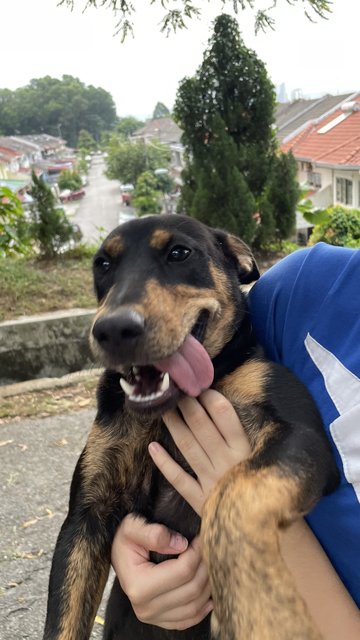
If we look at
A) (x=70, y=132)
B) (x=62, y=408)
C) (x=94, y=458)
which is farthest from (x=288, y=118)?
(x=70, y=132)

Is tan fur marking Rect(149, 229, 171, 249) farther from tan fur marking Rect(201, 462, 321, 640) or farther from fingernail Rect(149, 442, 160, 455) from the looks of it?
tan fur marking Rect(201, 462, 321, 640)

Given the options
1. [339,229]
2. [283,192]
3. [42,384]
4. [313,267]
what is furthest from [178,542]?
[339,229]

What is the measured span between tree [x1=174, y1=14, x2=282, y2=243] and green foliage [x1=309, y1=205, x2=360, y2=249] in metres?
2.96

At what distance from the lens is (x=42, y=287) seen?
6266mm

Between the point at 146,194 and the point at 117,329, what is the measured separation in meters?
44.8

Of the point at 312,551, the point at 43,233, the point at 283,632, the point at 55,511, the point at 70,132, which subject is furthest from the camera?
the point at 70,132

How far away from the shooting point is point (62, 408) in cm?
493

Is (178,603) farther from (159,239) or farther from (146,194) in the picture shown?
(146,194)

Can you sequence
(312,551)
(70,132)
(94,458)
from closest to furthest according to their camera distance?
(312,551) < (94,458) < (70,132)

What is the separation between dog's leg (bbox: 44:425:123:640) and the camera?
1.77m

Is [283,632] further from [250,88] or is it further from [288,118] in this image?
[288,118]

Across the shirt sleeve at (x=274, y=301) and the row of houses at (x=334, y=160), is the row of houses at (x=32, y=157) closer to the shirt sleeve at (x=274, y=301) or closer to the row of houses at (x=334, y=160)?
the row of houses at (x=334, y=160)

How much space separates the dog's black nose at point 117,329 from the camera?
5.00ft

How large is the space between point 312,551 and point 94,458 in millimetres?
784
